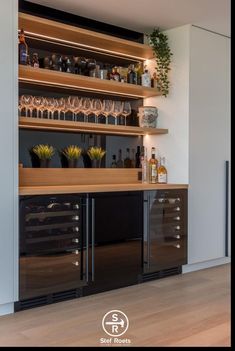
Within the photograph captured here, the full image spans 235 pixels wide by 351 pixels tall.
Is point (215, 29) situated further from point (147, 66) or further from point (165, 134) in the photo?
point (165, 134)

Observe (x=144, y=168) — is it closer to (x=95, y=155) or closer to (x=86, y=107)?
(x=95, y=155)

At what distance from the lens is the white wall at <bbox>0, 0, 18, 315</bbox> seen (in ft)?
9.86

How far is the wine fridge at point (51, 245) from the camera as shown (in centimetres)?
309

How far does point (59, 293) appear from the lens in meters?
3.34

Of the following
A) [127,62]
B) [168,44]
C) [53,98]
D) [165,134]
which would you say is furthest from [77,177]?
[168,44]

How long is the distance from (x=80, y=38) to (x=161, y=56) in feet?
2.87

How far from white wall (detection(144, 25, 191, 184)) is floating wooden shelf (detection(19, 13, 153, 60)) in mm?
300

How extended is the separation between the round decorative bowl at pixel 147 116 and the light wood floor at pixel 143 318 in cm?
164

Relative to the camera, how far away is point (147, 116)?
14.5 feet

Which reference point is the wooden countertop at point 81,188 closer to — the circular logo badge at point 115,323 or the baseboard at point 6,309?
the baseboard at point 6,309

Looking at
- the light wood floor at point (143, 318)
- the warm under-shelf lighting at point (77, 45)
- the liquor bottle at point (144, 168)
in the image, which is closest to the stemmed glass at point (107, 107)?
the warm under-shelf lighting at point (77, 45)

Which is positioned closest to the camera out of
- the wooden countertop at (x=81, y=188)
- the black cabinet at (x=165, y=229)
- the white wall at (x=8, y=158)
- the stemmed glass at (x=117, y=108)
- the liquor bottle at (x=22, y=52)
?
the white wall at (x=8, y=158)

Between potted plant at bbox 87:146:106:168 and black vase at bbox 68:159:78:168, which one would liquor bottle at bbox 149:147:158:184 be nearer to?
potted plant at bbox 87:146:106:168

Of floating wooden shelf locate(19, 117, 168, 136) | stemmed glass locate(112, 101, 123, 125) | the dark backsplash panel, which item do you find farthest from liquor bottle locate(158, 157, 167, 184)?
the dark backsplash panel
